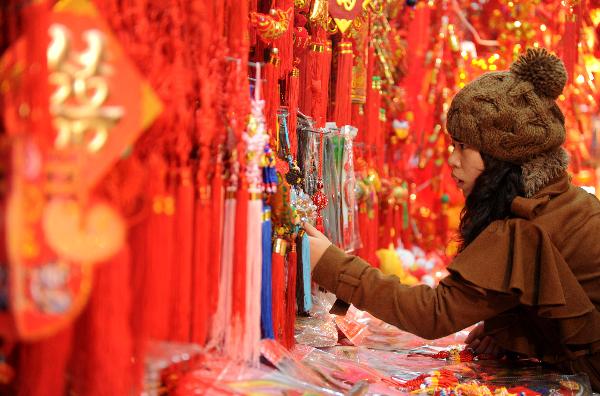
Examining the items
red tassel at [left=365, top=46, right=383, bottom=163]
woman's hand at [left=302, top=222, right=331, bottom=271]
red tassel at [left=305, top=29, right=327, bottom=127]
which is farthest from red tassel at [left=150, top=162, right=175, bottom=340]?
red tassel at [left=365, top=46, right=383, bottom=163]

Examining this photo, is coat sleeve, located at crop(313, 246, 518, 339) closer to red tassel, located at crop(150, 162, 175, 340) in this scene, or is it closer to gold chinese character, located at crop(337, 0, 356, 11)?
red tassel, located at crop(150, 162, 175, 340)

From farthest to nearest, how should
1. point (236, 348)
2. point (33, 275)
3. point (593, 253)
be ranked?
point (593, 253), point (236, 348), point (33, 275)

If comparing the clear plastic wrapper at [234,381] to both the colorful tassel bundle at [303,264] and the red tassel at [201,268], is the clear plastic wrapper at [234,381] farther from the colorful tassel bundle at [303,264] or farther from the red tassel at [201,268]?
the colorful tassel bundle at [303,264]

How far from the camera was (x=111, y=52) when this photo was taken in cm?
83

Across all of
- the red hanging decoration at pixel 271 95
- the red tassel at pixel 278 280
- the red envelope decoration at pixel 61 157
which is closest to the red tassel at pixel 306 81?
the red hanging decoration at pixel 271 95

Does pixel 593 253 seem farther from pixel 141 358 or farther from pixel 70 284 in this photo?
pixel 70 284

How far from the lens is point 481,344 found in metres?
1.82

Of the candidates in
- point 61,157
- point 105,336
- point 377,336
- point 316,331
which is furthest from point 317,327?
point 61,157

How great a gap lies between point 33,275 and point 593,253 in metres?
1.29

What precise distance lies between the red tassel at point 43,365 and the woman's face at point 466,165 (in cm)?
110

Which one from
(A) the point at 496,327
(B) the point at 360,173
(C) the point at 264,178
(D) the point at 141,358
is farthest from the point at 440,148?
(D) the point at 141,358

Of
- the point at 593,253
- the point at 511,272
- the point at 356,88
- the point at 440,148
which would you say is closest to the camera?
the point at 511,272

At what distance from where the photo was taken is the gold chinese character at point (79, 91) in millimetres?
A: 792

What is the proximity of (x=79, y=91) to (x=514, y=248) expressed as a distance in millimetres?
1023
